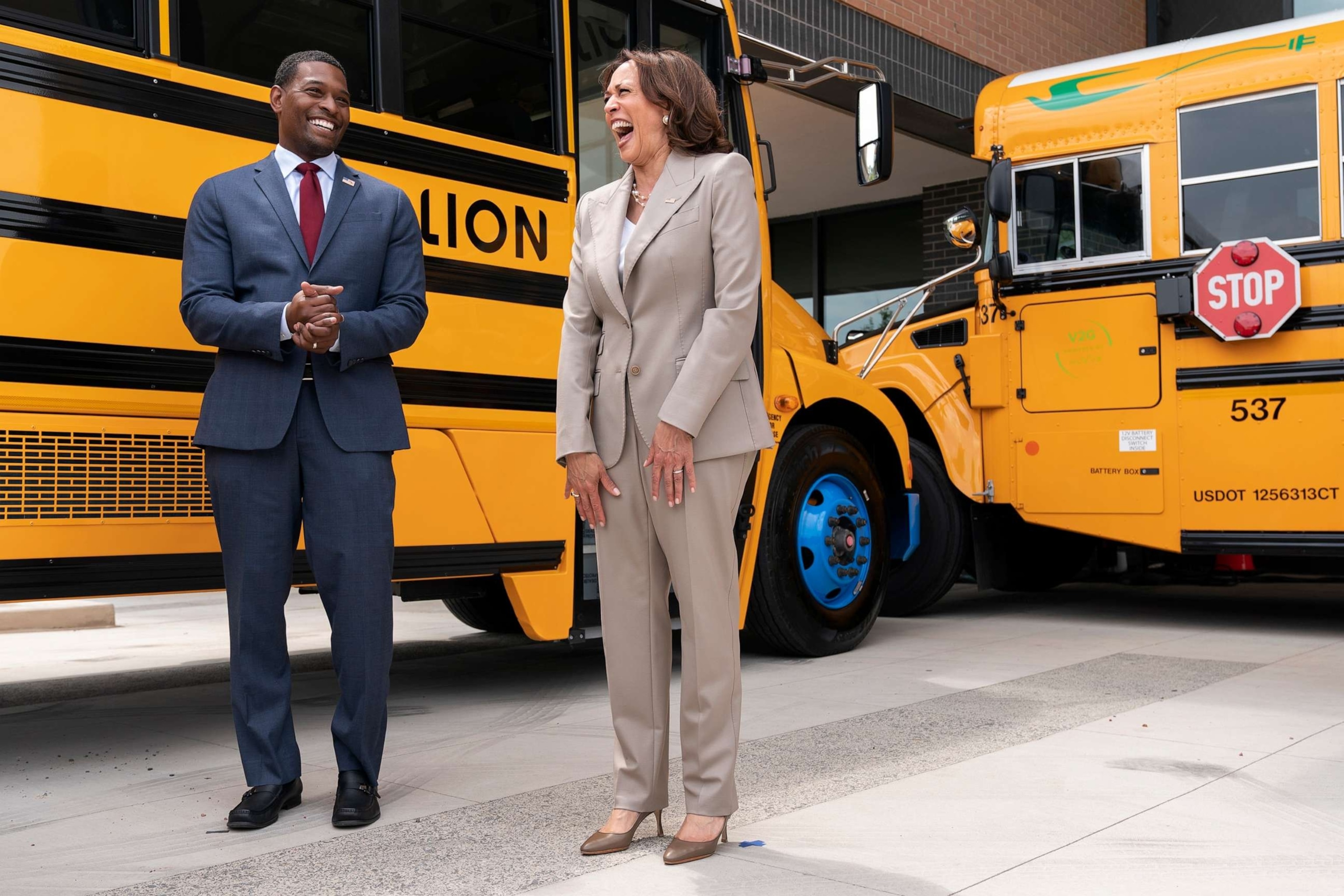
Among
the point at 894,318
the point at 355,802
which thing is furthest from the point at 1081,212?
the point at 355,802

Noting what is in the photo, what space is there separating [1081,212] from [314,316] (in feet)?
17.0

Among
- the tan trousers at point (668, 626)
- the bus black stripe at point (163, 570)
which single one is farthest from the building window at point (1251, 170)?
the tan trousers at point (668, 626)

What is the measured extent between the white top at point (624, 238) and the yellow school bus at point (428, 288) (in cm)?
143

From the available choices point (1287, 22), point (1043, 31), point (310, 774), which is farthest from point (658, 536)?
point (1043, 31)

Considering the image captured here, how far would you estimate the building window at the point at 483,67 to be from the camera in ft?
14.5

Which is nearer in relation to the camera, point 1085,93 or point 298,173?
point 298,173

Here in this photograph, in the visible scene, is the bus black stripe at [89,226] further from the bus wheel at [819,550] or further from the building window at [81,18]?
the bus wheel at [819,550]

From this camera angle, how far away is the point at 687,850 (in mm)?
2895

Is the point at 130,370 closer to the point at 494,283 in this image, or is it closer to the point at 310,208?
the point at 310,208

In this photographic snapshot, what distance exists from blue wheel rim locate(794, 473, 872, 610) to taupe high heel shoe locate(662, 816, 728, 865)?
3061 mm

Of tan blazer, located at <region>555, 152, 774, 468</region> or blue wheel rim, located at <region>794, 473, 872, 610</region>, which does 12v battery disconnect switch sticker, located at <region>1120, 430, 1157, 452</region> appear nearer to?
blue wheel rim, located at <region>794, 473, 872, 610</region>

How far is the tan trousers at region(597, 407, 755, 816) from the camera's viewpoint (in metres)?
2.97

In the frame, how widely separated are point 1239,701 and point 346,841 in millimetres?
3419

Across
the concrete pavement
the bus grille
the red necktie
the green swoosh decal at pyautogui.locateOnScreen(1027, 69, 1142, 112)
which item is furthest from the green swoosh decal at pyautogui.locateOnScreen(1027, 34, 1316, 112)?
the bus grille
